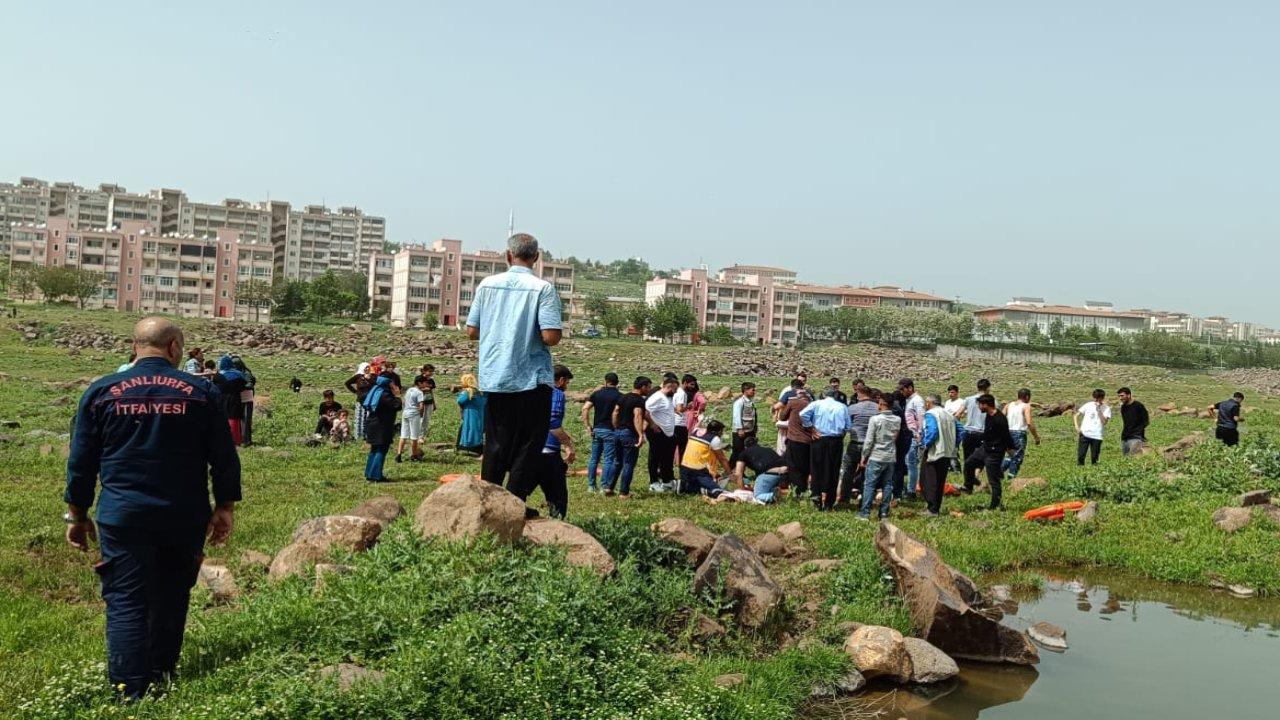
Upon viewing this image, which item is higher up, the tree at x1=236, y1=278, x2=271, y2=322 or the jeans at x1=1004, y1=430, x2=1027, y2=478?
the tree at x1=236, y1=278, x2=271, y2=322

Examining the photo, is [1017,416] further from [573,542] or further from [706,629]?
[573,542]

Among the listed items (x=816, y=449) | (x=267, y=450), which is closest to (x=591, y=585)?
(x=816, y=449)

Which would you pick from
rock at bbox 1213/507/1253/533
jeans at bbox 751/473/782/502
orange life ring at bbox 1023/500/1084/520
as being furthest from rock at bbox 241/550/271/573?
rock at bbox 1213/507/1253/533

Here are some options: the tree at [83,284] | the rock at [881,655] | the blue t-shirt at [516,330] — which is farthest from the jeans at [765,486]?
the tree at [83,284]

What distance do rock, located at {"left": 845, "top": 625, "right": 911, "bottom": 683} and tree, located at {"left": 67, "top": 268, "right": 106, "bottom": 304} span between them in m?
101

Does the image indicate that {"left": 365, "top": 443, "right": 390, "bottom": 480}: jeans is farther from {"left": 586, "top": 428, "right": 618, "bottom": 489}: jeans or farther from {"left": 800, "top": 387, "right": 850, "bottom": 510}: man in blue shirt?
{"left": 800, "top": 387, "right": 850, "bottom": 510}: man in blue shirt

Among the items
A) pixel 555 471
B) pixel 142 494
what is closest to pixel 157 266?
pixel 555 471

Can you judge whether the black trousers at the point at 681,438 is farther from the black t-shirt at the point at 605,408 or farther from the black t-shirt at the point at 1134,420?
the black t-shirt at the point at 1134,420

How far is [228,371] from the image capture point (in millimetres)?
18047

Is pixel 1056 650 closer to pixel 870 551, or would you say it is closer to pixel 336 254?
pixel 870 551

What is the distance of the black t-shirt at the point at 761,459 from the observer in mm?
15953

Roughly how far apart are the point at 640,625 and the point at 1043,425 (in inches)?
1140

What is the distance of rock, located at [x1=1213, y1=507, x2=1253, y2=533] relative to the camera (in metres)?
14.1

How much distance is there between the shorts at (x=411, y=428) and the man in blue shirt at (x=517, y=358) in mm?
10315
